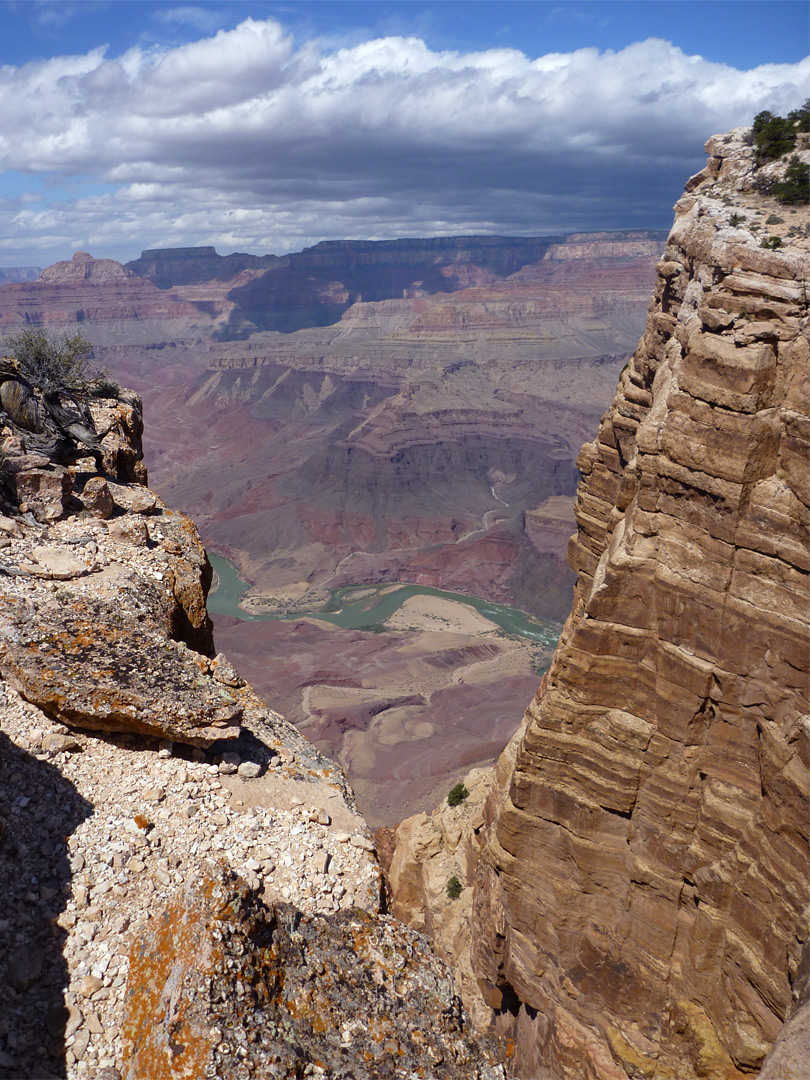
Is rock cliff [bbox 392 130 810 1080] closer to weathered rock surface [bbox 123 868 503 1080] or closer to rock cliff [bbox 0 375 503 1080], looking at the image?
weathered rock surface [bbox 123 868 503 1080]

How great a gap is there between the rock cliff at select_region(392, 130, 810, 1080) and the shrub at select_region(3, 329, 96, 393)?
13.9 m

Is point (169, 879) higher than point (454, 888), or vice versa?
point (169, 879)

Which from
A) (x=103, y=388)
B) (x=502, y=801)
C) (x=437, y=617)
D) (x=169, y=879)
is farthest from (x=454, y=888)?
(x=437, y=617)

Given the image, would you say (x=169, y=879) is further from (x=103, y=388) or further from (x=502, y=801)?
(x=103, y=388)

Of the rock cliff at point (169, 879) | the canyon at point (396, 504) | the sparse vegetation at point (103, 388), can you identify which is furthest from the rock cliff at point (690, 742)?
the canyon at point (396, 504)

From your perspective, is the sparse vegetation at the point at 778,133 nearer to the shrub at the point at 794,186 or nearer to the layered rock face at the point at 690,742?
the shrub at the point at 794,186

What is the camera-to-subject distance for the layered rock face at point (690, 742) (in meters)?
12.2

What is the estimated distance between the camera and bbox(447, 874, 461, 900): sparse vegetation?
22.2 meters

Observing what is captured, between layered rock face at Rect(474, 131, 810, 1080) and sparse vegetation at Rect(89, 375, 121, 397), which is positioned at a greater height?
sparse vegetation at Rect(89, 375, 121, 397)

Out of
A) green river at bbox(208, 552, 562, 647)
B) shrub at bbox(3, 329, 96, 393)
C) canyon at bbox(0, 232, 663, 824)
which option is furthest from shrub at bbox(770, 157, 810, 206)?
green river at bbox(208, 552, 562, 647)

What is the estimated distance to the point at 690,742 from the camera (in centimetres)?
1406

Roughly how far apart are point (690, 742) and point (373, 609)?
77982 millimetres

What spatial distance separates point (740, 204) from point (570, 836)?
53.5 feet

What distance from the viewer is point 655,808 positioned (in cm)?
1461
